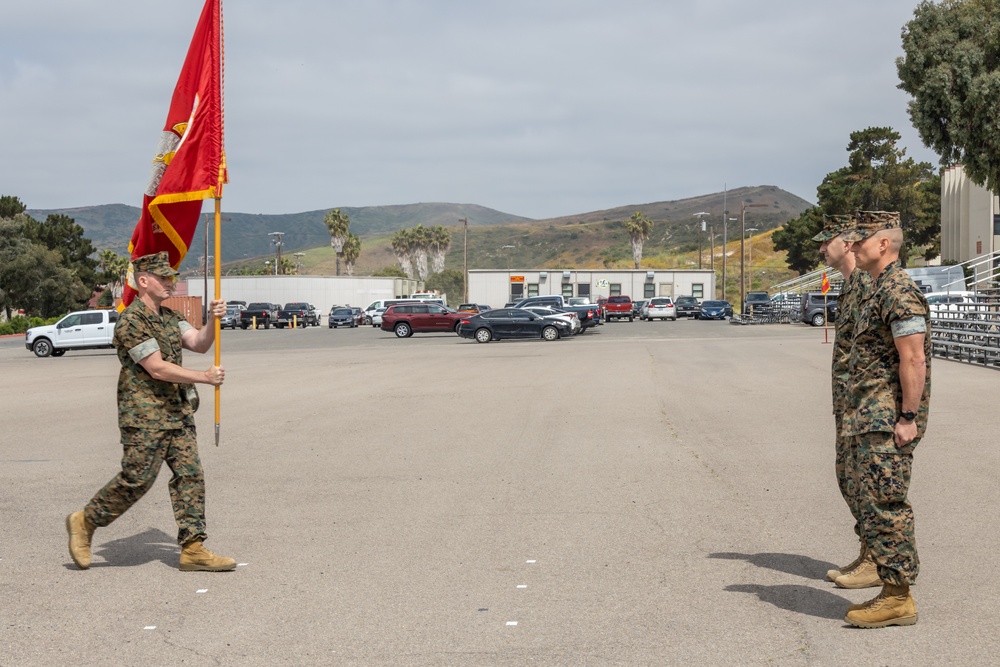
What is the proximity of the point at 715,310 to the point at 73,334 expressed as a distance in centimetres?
4006

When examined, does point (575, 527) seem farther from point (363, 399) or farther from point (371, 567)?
point (363, 399)

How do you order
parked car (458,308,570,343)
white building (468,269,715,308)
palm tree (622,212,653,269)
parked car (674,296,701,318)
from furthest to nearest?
palm tree (622,212,653,269) → white building (468,269,715,308) → parked car (674,296,701,318) → parked car (458,308,570,343)

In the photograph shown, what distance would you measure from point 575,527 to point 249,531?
222cm

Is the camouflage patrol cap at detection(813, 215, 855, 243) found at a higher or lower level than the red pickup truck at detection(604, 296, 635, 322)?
higher

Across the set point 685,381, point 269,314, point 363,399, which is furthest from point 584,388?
point 269,314

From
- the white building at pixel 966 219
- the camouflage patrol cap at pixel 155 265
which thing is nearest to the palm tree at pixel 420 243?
the white building at pixel 966 219

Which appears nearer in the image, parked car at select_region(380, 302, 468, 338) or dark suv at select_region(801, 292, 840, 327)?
parked car at select_region(380, 302, 468, 338)

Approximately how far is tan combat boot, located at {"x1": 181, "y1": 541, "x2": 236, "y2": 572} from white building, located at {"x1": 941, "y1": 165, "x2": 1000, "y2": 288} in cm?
5314

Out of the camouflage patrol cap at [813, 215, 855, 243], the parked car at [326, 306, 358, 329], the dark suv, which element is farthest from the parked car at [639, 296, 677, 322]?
the camouflage patrol cap at [813, 215, 855, 243]

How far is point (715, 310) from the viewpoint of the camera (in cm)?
6619

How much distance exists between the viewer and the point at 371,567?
6.55 m

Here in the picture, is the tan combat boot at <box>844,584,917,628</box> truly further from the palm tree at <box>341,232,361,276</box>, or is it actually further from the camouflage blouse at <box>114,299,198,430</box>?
the palm tree at <box>341,232,361,276</box>

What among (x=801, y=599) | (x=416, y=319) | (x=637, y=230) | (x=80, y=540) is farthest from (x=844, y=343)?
(x=637, y=230)

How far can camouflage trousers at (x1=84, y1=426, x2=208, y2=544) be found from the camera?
633 cm
